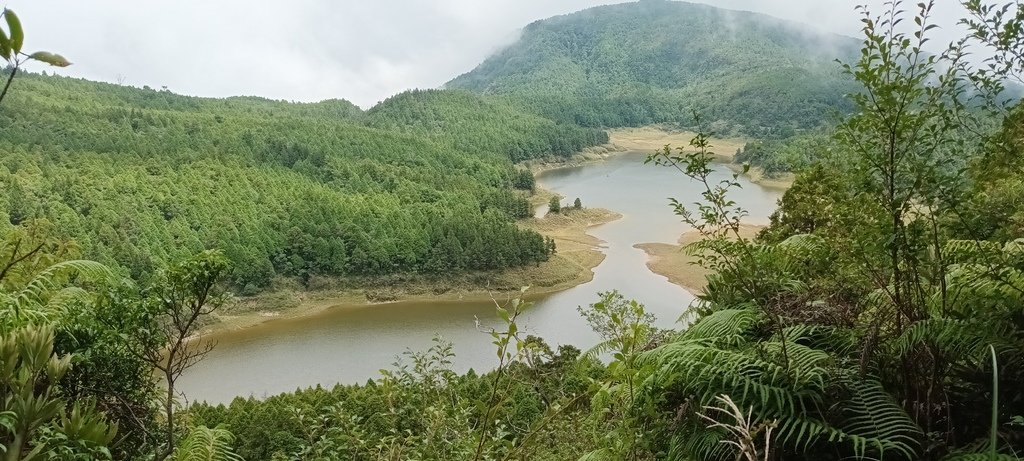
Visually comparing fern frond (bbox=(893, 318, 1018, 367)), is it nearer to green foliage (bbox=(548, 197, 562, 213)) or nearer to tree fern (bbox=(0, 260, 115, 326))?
tree fern (bbox=(0, 260, 115, 326))

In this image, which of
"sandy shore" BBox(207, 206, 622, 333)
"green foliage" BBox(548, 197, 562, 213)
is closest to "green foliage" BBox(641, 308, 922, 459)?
"sandy shore" BBox(207, 206, 622, 333)

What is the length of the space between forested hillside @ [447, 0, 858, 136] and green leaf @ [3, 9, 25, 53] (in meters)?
82.6

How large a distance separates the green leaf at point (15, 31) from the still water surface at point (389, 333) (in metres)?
12.4

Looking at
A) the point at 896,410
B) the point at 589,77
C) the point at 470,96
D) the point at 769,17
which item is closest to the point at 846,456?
the point at 896,410

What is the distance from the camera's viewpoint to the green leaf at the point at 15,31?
978mm

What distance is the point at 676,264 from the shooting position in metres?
29.0

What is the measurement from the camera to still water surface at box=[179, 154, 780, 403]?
1939 cm

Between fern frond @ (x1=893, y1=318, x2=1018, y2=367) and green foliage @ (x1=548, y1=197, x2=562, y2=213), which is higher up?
fern frond @ (x1=893, y1=318, x2=1018, y2=367)

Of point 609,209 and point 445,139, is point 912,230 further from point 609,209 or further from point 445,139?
point 445,139

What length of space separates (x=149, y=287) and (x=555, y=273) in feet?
87.6

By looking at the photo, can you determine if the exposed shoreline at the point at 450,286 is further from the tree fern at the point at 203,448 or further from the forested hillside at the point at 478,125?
the forested hillside at the point at 478,125

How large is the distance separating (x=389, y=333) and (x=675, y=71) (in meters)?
146

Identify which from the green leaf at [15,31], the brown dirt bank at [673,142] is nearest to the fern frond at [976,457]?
the green leaf at [15,31]

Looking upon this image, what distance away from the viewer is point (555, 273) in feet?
98.0
